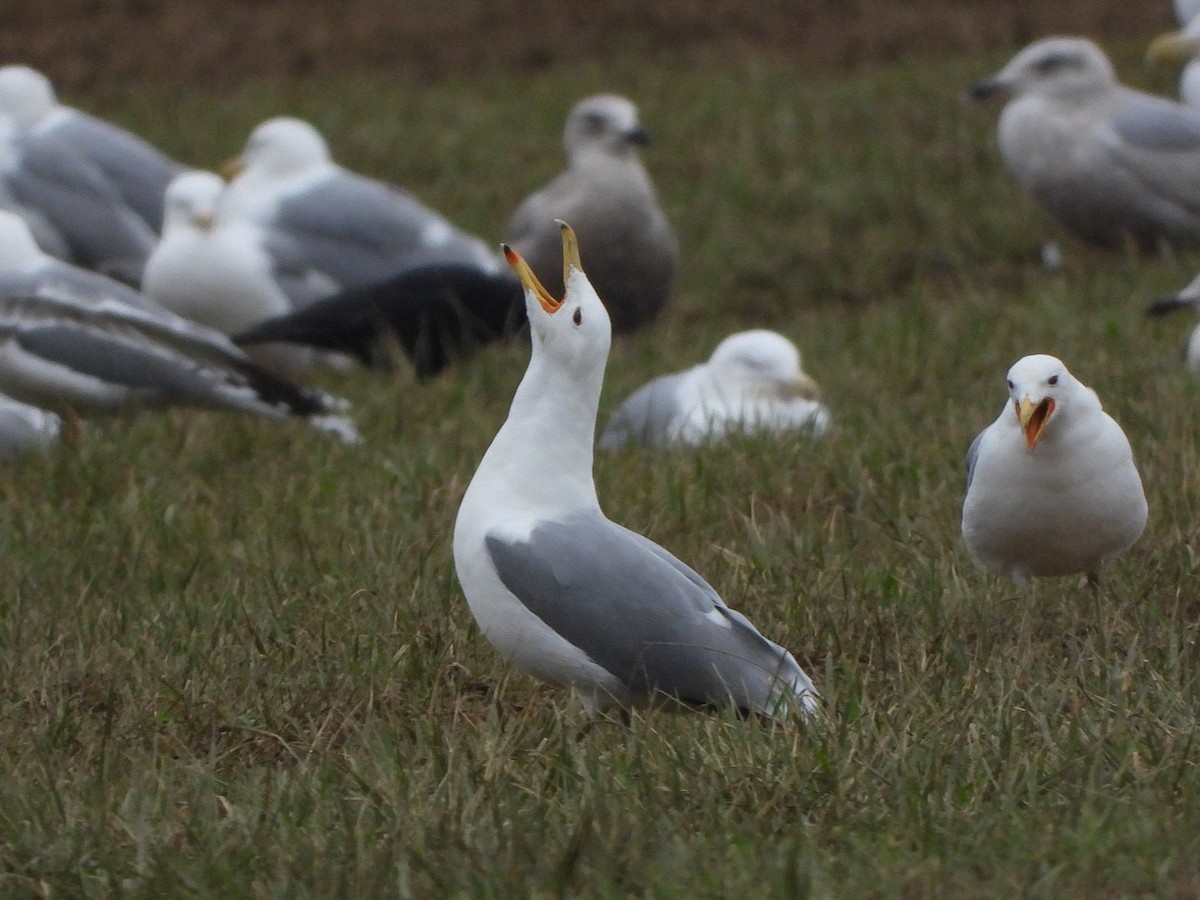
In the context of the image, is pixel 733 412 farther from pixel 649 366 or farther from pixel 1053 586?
pixel 1053 586

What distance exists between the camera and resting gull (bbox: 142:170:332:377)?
8.20 m

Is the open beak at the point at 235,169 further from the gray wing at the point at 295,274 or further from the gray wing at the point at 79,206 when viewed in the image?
the gray wing at the point at 295,274

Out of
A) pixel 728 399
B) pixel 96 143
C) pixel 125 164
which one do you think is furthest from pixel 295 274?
pixel 728 399

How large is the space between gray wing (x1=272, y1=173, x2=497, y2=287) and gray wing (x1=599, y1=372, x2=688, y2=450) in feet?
7.60

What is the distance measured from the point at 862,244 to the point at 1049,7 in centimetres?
568

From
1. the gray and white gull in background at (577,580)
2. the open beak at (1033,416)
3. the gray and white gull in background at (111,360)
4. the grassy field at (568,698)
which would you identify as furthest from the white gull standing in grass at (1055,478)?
the gray and white gull in background at (111,360)

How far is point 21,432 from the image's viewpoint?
20.5ft

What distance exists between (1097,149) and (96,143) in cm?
478

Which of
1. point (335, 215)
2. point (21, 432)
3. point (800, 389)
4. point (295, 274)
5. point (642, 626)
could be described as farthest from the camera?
point (335, 215)

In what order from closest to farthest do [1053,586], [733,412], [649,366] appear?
[1053,586], [733,412], [649,366]

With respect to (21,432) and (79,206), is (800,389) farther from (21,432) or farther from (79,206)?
(79,206)

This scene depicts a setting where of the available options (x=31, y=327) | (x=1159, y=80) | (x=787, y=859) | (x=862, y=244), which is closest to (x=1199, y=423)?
(x=787, y=859)

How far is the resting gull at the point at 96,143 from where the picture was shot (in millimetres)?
9609

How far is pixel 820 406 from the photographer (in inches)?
254
